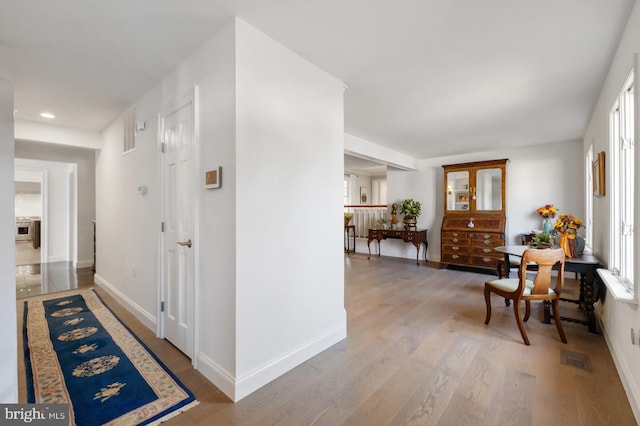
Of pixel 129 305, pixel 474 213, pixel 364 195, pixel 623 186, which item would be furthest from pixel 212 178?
pixel 364 195

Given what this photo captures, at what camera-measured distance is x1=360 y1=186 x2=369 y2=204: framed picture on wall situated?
407 inches

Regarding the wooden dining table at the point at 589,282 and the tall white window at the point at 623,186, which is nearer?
the tall white window at the point at 623,186

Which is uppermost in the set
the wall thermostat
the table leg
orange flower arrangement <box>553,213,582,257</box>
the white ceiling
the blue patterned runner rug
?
the white ceiling

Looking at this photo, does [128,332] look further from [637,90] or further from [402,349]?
[637,90]

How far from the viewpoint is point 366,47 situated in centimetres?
211

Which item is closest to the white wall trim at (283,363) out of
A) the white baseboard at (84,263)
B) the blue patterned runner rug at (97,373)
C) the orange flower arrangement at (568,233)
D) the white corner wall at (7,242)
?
the blue patterned runner rug at (97,373)

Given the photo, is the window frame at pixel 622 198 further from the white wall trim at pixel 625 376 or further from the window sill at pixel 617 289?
the white wall trim at pixel 625 376

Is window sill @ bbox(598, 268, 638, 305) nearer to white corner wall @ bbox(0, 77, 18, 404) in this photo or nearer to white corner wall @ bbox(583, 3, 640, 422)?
white corner wall @ bbox(583, 3, 640, 422)

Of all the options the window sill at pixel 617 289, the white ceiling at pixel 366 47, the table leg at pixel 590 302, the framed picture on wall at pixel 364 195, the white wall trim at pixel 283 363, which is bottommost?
the white wall trim at pixel 283 363

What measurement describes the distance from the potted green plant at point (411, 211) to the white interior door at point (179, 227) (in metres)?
5.23

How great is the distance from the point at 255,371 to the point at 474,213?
16.8ft

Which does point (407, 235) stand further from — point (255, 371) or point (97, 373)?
point (97, 373)

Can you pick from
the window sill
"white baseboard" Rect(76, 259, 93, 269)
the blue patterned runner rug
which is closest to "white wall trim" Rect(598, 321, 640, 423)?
the window sill

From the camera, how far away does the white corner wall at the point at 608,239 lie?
1659 millimetres
